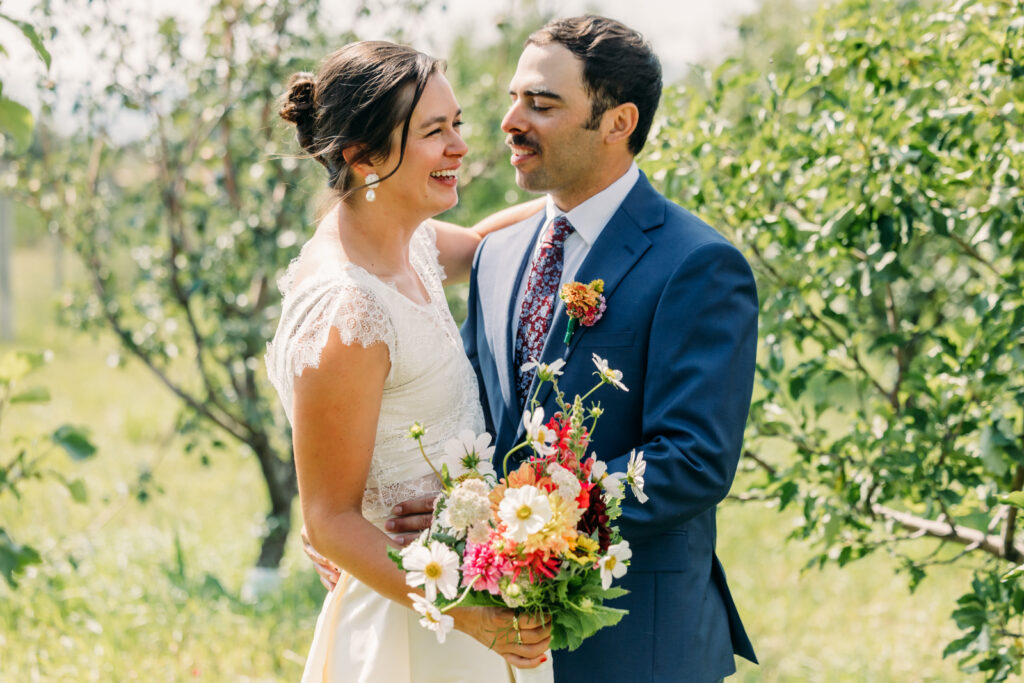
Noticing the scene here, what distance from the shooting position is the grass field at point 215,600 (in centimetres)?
405

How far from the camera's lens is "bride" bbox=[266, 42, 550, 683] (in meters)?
2.11

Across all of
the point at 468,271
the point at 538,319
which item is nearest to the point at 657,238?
the point at 538,319

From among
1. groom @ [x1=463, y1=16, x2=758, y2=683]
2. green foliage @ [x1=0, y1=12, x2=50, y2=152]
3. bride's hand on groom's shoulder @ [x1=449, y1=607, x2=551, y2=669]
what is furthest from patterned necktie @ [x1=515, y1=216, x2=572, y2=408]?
green foliage @ [x1=0, y1=12, x2=50, y2=152]

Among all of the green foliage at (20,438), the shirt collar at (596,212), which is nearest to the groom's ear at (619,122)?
the shirt collar at (596,212)

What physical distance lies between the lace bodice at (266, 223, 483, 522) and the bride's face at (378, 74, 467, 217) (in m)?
0.23

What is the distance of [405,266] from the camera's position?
8.23 feet

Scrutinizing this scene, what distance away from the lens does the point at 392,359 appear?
223 centimetres

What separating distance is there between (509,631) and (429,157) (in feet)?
3.73

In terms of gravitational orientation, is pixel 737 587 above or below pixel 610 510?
below

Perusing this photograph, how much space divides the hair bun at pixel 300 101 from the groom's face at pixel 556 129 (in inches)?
19.8

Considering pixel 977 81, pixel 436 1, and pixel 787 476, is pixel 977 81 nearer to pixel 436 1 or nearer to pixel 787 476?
pixel 787 476

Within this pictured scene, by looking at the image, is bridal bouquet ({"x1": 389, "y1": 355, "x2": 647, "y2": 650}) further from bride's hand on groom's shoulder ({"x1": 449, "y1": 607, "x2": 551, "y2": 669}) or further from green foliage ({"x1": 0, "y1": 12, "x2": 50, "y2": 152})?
green foliage ({"x1": 0, "y1": 12, "x2": 50, "y2": 152})

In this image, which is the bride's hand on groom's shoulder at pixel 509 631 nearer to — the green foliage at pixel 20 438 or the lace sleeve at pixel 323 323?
the lace sleeve at pixel 323 323

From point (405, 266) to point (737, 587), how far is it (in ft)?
12.3
